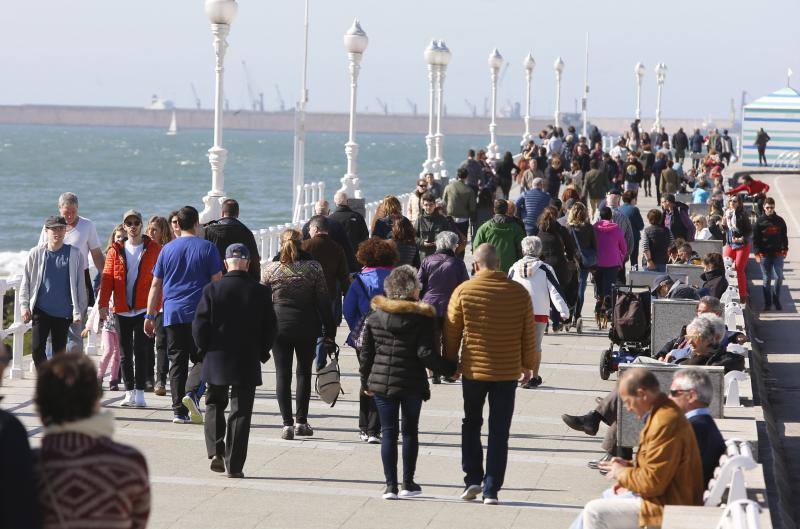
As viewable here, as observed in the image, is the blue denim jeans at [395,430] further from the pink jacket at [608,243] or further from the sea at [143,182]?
the sea at [143,182]

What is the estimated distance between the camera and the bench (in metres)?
9.32

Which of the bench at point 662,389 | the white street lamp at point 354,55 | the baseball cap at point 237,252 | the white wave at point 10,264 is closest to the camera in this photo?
the bench at point 662,389

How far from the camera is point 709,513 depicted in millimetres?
7047

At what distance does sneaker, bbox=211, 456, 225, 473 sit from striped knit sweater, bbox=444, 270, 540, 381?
5.99 ft

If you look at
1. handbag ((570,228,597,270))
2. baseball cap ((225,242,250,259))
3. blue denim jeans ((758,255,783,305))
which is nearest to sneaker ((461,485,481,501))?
baseball cap ((225,242,250,259))

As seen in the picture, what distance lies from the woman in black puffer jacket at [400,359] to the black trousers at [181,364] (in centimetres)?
208

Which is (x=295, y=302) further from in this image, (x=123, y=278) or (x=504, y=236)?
(x=504, y=236)

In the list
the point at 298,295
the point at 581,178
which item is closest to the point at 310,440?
the point at 298,295

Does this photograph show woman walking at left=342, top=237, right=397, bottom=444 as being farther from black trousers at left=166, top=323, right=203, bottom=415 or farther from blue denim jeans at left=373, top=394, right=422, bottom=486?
blue denim jeans at left=373, top=394, right=422, bottom=486

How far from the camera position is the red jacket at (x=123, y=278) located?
11641 mm

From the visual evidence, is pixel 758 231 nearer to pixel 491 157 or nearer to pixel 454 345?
pixel 454 345

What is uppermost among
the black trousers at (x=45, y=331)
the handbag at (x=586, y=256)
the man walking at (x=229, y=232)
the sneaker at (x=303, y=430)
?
the man walking at (x=229, y=232)

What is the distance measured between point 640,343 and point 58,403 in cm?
957

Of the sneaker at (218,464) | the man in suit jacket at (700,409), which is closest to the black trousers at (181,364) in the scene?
the sneaker at (218,464)
